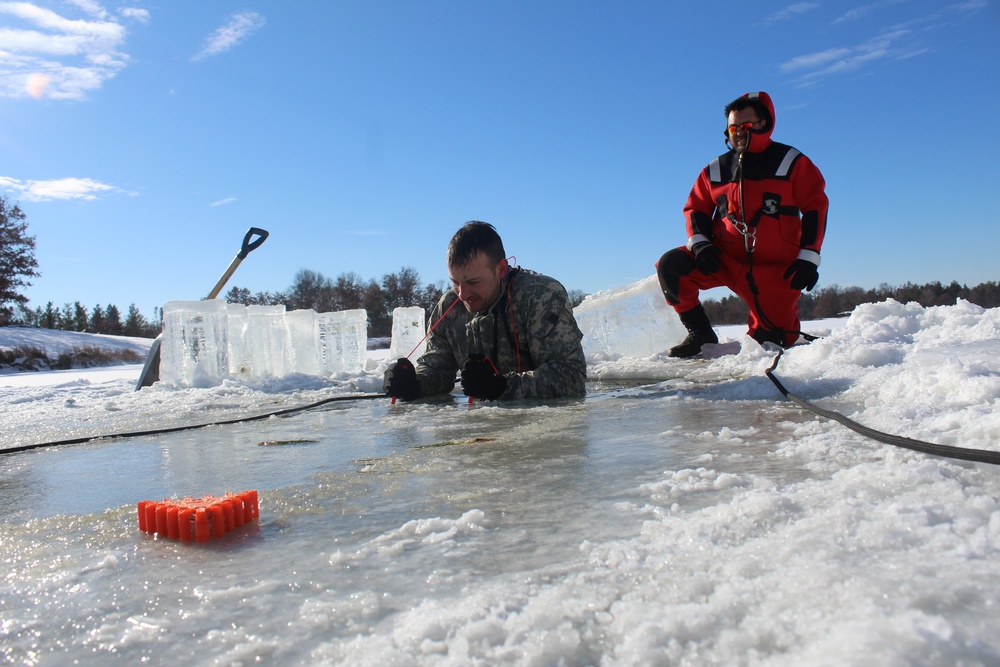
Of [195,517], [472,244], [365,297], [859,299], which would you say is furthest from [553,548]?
[365,297]

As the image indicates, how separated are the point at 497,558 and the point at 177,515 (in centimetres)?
69

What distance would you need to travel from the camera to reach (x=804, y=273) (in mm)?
4289

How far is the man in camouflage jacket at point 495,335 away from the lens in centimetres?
362

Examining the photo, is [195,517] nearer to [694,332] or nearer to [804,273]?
[804,273]

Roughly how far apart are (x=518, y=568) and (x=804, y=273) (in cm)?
374

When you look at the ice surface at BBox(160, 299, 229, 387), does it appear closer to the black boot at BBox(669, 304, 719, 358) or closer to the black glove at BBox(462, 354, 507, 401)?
the black glove at BBox(462, 354, 507, 401)

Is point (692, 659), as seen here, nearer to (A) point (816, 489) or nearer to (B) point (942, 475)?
(A) point (816, 489)

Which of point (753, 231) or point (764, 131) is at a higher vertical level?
point (764, 131)

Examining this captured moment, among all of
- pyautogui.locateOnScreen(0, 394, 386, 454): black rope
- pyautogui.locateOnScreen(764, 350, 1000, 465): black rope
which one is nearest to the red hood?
pyautogui.locateOnScreen(764, 350, 1000, 465): black rope

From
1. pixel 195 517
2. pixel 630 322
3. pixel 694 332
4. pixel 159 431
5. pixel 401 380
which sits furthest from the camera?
pixel 630 322

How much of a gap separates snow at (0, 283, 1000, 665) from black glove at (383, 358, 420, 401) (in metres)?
1.32

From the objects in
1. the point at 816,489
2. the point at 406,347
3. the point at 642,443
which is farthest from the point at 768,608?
the point at 406,347

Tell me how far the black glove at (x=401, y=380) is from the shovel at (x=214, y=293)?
3878 millimetres

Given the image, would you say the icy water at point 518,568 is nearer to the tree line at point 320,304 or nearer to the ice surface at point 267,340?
the ice surface at point 267,340
